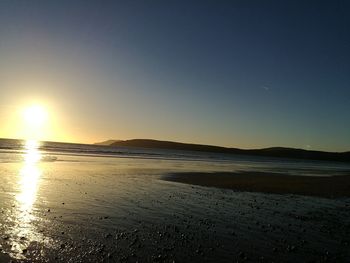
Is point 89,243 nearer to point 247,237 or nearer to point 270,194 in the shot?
point 247,237

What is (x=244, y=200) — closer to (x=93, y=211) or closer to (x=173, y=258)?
(x=93, y=211)

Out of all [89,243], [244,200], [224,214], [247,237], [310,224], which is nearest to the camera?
[89,243]

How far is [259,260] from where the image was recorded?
37.9 ft

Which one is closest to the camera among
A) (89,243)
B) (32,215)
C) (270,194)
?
(89,243)

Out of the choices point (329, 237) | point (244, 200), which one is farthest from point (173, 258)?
point (244, 200)

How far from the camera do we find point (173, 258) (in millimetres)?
11242

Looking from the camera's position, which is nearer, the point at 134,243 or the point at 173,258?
the point at 173,258

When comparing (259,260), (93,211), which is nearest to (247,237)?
(259,260)

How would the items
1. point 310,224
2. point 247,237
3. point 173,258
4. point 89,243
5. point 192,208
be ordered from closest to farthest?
point 173,258 → point 89,243 → point 247,237 → point 310,224 → point 192,208

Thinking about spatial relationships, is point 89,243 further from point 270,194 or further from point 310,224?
point 270,194

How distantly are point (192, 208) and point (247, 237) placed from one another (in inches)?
246

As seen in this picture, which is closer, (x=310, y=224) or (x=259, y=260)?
(x=259, y=260)

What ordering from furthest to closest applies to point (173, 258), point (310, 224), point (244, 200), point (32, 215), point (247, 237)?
point (244, 200) < point (310, 224) < point (32, 215) < point (247, 237) < point (173, 258)

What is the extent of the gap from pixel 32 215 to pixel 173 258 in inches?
308
